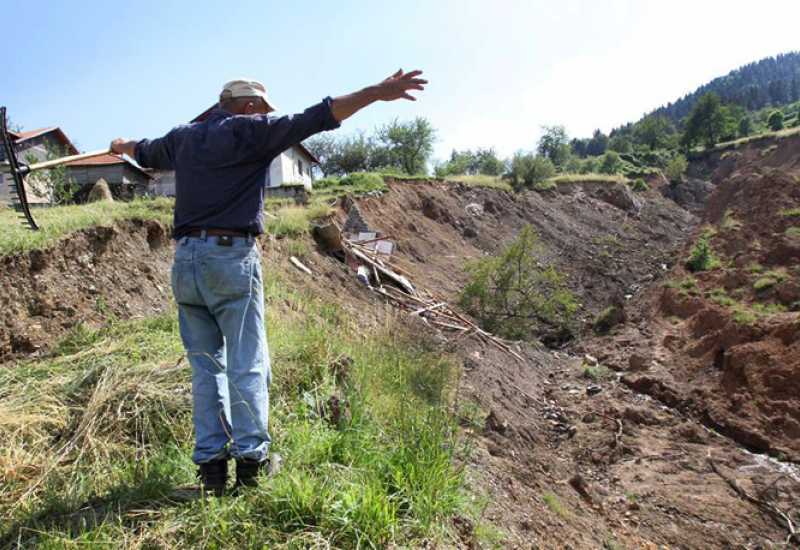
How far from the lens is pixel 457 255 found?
17.9 meters

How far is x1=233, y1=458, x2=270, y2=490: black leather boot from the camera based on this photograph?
2.45m

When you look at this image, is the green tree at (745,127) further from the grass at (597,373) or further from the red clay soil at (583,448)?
the grass at (597,373)

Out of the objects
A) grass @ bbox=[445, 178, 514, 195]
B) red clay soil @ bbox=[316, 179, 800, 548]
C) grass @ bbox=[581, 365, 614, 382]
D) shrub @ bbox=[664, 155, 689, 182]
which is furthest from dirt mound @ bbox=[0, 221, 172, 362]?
shrub @ bbox=[664, 155, 689, 182]

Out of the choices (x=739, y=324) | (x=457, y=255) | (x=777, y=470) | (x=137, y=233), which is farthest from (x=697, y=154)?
(x=137, y=233)

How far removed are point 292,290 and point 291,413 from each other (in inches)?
157

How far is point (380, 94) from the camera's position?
2551 mm

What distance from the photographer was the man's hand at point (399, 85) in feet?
8.37

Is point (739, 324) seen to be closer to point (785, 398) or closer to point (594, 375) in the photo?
point (785, 398)

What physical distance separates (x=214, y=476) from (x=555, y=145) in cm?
6689

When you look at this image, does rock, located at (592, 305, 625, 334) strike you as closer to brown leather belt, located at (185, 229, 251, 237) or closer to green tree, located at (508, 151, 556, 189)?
brown leather belt, located at (185, 229, 251, 237)

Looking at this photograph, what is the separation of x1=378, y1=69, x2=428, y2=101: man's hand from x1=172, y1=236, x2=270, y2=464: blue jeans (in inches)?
41.8

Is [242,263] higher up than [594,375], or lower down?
higher up

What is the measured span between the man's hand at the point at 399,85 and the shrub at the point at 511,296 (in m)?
8.83

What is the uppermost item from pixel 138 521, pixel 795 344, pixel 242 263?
pixel 242 263
